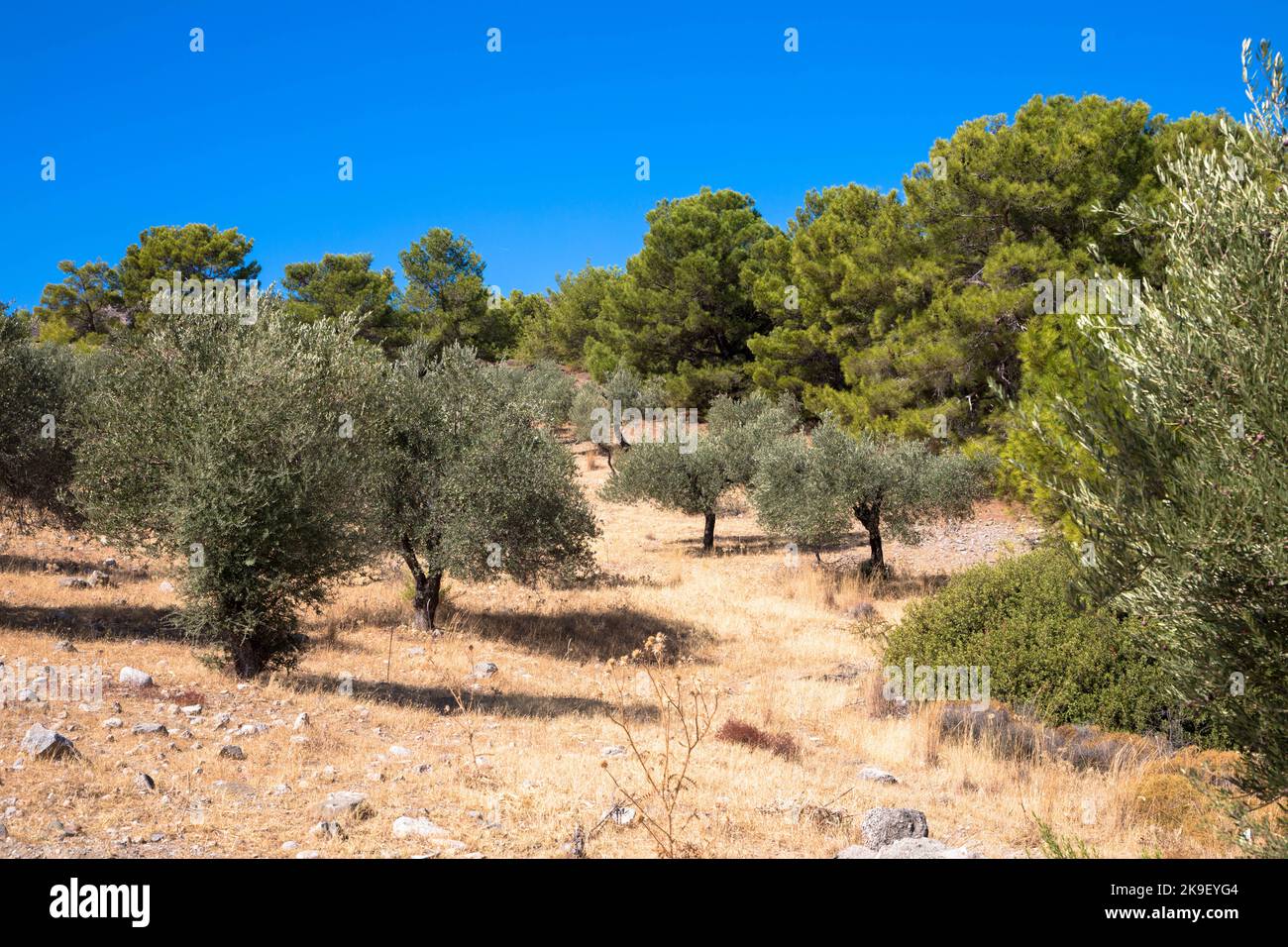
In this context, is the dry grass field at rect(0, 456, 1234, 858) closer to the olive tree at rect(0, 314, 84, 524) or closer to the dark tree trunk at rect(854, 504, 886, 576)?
the olive tree at rect(0, 314, 84, 524)

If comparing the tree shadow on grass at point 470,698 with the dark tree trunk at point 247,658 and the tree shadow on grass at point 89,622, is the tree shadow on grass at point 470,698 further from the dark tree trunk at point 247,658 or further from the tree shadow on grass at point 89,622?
the tree shadow on grass at point 89,622

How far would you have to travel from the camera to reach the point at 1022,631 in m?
14.0

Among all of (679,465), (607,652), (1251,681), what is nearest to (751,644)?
(607,652)

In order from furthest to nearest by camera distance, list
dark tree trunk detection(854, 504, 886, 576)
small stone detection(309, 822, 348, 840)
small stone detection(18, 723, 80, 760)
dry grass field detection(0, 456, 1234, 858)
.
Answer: dark tree trunk detection(854, 504, 886, 576) < small stone detection(18, 723, 80, 760) < dry grass field detection(0, 456, 1234, 858) < small stone detection(309, 822, 348, 840)

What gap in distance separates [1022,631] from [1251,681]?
8.63m

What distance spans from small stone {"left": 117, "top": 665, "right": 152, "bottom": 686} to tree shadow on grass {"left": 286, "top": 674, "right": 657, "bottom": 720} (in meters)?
1.72

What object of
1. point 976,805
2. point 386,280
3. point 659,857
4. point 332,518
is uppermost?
point 386,280

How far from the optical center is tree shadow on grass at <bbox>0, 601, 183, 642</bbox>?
14273mm

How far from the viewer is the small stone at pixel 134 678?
11.2 metres

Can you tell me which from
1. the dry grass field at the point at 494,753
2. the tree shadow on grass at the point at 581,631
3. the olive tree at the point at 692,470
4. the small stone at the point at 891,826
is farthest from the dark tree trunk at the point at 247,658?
the olive tree at the point at 692,470

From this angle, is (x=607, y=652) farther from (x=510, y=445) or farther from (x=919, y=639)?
(x=919, y=639)

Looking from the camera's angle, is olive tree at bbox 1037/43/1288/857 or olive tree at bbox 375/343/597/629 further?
olive tree at bbox 375/343/597/629

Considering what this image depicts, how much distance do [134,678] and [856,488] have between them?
17821 millimetres

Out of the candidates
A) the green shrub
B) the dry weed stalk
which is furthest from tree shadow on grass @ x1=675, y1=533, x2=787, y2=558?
the green shrub
